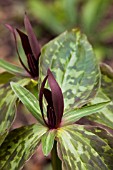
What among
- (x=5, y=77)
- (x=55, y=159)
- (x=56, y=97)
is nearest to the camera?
(x=56, y=97)

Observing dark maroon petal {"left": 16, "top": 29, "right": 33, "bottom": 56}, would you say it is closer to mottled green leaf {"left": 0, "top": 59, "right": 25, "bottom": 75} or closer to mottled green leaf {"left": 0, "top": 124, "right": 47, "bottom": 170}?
mottled green leaf {"left": 0, "top": 59, "right": 25, "bottom": 75}

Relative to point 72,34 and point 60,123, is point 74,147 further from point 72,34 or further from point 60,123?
point 72,34

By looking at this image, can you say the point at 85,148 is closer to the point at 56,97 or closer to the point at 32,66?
the point at 56,97

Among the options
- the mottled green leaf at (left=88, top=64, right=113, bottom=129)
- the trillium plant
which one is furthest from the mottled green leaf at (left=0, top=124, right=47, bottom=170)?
the mottled green leaf at (left=88, top=64, right=113, bottom=129)

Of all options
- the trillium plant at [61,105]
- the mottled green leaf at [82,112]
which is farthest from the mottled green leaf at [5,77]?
the mottled green leaf at [82,112]

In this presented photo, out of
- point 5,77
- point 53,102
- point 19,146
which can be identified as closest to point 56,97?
point 53,102

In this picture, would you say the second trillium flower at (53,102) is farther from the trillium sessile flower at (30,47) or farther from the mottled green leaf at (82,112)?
the trillium sessile flower at (30,47)
